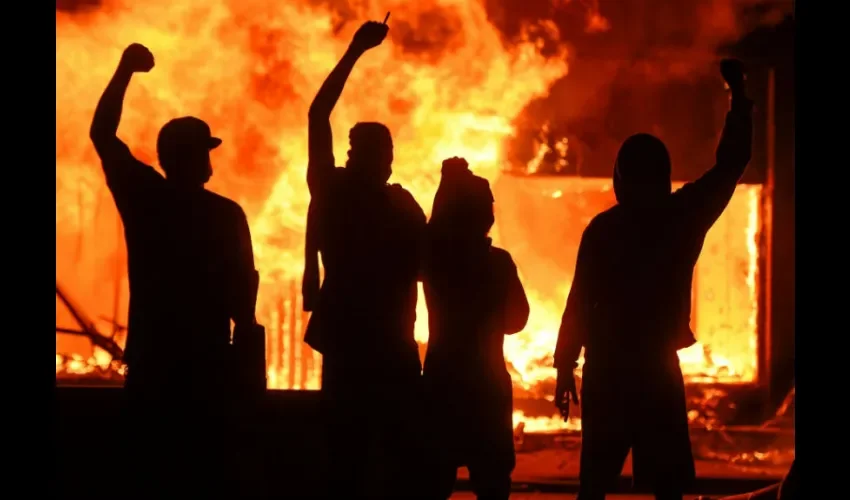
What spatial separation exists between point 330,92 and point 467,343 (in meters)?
1.38

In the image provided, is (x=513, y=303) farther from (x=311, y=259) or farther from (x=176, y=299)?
(x=176, y=299)

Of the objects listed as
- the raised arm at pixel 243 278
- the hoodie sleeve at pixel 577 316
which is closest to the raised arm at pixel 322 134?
the raised arm at pixel 243 278

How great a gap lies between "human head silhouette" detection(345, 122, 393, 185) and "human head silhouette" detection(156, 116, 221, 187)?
2.45 feet

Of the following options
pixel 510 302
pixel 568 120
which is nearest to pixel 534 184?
pixel 568 120

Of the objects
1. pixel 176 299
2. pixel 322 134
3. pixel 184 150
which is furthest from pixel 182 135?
pixel 176 299

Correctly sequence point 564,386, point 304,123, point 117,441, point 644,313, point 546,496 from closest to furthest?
point 644,313 → point 564,386 → point 117,441 → point 546,496 → point 304,123

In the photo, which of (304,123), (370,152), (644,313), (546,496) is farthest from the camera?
(304,123)

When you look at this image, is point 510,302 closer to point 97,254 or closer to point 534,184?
point 534,184

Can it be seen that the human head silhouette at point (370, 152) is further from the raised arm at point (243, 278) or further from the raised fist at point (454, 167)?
the raised arm at point (243, 278)

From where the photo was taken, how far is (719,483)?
6.41m

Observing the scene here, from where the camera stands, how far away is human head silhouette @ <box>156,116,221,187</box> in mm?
4199

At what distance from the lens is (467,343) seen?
4.10 meters

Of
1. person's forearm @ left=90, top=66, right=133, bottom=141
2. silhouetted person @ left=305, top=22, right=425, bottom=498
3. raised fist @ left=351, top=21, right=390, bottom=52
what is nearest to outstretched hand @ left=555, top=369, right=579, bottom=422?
silhouetted person @ left=305, top=22, right=425, bottom=498

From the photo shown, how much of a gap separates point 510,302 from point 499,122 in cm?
440
